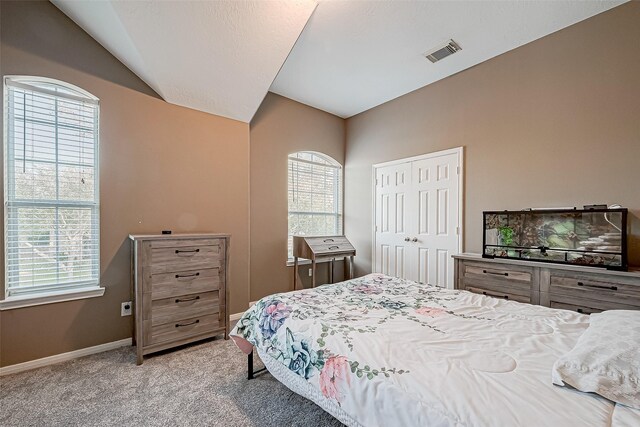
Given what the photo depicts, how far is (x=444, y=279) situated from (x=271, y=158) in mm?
2756

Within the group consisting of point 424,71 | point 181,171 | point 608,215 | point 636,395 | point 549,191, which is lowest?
point 636,395

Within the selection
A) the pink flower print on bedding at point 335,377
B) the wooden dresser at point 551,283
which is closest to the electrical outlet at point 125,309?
the pink flower print on bedding at point 335,377

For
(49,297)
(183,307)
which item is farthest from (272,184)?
(49,297)

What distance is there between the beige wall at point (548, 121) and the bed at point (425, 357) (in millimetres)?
1517

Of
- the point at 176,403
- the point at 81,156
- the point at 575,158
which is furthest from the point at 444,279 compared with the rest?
the point at 81,156

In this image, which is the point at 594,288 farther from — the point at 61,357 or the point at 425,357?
the point at 61,357

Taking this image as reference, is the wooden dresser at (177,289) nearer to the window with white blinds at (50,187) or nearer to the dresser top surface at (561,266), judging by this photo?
the window with white blinds at (50,187)

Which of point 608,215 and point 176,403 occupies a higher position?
point 608,215

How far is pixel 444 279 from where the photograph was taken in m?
3.38

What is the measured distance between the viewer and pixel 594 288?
82.5 inches

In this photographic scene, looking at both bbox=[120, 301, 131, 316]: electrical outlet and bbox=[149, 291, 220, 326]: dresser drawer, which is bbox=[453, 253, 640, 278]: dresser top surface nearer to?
bbox=[149, 291, 220, 326]: dresser drawer

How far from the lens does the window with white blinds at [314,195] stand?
411 cm

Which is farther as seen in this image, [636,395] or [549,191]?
[549,191]

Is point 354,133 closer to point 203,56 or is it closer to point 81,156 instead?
point 203,56
